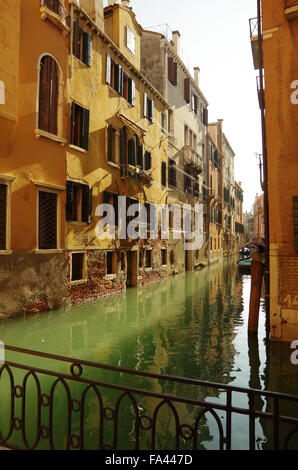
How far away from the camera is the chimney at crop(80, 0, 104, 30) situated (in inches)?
542

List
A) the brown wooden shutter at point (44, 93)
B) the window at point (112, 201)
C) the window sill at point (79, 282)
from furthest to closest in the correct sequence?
the window at point (112, 201) → the window sill at point (79, 282) → the brown wooden shutter at point (44, 93)

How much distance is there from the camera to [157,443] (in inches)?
156

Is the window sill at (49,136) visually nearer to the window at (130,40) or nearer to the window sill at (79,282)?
the window sill at (79,282)

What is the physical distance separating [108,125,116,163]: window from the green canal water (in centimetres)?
591

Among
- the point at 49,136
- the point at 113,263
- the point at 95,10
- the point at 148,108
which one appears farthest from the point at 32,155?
the point at 148,108

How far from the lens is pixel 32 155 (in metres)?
10.2

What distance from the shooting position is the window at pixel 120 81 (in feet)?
47.5

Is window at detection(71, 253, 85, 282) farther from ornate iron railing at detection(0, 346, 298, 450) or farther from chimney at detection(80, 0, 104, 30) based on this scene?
chimney at detection(80, 0, 104, 30)

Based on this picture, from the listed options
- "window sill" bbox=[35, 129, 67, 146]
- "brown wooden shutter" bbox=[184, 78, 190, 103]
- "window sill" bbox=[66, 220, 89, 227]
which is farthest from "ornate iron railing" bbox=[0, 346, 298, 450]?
"brown wooden shutter" bbox=[184, 78, 190, 103]

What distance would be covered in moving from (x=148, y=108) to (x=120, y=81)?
3.81 meters

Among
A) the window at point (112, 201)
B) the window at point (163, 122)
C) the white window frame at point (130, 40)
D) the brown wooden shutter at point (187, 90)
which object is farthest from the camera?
the brown wooden shutter at point (187, 90)

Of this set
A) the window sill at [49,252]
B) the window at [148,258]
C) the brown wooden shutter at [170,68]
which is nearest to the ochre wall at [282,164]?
the window sill at [49,252]

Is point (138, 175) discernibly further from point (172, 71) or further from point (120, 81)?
point (172, 71)

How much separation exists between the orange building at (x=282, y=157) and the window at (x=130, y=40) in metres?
9.96
